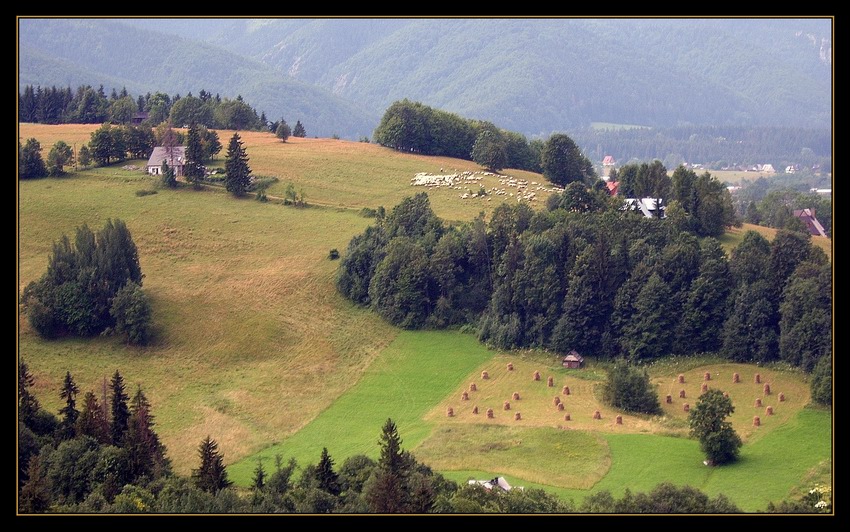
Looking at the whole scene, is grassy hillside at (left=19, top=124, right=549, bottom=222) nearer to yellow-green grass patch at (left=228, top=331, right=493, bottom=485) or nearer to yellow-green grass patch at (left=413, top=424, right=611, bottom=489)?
yellow-green grass patch at (left=228, top=331, right=493, bottom=485)

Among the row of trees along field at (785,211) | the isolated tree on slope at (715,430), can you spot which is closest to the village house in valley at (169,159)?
the row of trees along field at (785,211)

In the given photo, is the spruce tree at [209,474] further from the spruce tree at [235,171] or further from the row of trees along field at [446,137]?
the row of trees along field at [446,137]

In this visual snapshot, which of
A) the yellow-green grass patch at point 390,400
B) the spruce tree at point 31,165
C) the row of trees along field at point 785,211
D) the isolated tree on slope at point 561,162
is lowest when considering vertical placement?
the yellow-green grass patch at point 390,400

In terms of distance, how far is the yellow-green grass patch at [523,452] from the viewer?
67500 millimetres

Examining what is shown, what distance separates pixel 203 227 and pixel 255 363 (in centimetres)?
2340

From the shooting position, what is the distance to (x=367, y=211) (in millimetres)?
109250

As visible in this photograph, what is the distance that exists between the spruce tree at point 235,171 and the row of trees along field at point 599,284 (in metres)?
18.6

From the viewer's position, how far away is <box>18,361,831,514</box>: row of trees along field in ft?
185

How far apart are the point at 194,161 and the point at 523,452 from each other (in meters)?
56.4

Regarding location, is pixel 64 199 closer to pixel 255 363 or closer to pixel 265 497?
pixel 255 363

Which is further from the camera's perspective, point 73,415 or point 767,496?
point 73,415

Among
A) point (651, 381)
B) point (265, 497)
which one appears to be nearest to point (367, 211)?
point (651, 381)

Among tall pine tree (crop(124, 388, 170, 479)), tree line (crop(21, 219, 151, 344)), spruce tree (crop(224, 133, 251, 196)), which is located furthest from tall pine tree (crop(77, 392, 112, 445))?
spruce tree (crop(224, 133, 251, 196))

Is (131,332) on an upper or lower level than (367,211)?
lower
